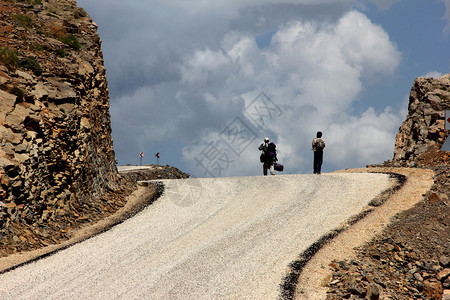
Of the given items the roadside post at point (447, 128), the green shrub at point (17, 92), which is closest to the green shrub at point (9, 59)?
the green shrub at point (17, 92)

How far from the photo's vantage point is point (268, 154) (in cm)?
2259

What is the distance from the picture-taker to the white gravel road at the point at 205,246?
9531 millimetres

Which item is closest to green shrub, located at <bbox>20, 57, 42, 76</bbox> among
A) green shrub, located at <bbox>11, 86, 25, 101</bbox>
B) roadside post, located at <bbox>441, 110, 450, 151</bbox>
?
green shrub, located at <bbox>11, 86, 25, 101</bbox>

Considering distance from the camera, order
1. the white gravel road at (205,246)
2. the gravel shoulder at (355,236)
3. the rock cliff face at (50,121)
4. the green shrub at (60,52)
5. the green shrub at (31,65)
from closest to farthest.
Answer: the gravel shoulder at (355,236) → the white gravel road at (205,246) → the rock cliff face at (50,121) → the green shrub at (31,65) → the green shrub at (60,52)

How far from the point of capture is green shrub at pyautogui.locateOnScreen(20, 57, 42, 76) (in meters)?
16.5

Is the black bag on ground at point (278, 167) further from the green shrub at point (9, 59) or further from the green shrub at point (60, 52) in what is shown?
the green shrub at point (9, 59)

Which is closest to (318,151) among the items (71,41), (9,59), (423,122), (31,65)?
(423,122)

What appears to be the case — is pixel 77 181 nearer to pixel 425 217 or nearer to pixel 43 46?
pixel 43 46

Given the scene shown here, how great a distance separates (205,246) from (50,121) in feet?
25.2

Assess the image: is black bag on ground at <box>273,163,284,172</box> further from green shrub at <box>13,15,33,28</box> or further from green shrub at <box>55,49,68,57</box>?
green shrub at <box>13,15,33,28</box>

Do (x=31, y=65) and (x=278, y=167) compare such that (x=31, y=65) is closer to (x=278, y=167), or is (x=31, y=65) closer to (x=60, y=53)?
(x=60, y=53)

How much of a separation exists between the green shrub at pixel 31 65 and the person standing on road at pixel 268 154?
11.8 metres

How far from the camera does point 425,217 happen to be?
13.6 m

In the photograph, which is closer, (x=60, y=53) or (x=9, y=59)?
(x=9, y=59)
